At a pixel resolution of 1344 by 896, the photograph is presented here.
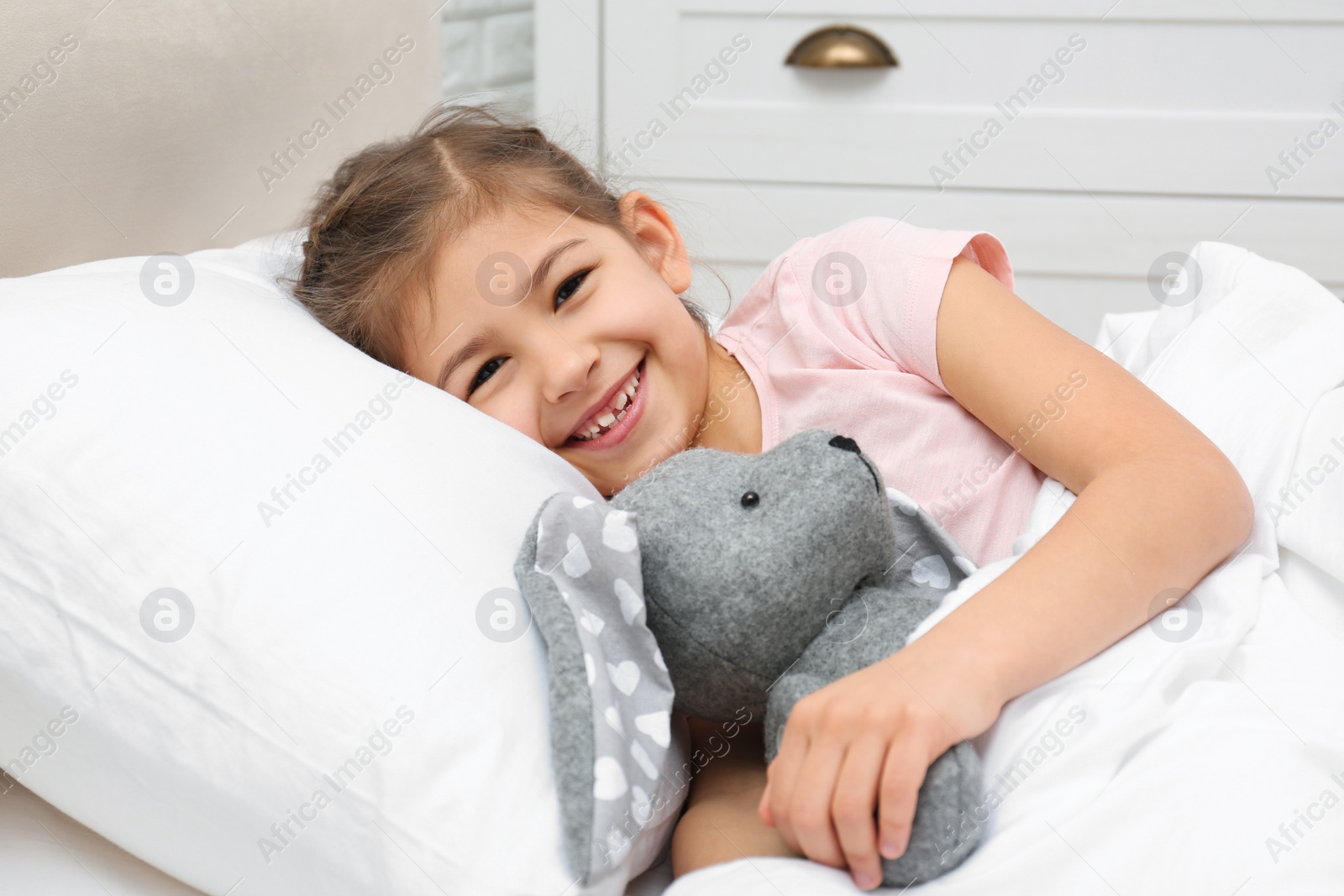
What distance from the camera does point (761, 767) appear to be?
2.06 feet

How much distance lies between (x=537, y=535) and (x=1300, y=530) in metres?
0.46

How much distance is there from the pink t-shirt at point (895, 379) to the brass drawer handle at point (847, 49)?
3.35 feet

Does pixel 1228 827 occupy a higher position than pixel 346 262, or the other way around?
pixel 346 262

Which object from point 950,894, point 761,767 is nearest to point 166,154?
point 761,767

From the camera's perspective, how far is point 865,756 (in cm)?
47

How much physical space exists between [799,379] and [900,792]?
0.41 m

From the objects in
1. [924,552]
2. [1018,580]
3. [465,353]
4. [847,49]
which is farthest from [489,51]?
[1018,580]

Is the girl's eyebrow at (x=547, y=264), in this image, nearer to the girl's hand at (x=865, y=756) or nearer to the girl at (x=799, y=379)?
the girl at (x=799, y=379)

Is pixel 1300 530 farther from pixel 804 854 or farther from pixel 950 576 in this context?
pixel 804 854

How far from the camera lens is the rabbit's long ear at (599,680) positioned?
479 mm

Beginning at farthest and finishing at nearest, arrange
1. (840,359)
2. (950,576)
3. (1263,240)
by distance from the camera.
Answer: (1263,240) → (840,359) → (950,576)

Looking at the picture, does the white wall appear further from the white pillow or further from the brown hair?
the white pillow

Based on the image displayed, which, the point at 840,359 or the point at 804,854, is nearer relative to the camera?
the point at 804,854

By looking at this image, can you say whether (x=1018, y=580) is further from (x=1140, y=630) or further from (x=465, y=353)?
(x=465, y=353)
